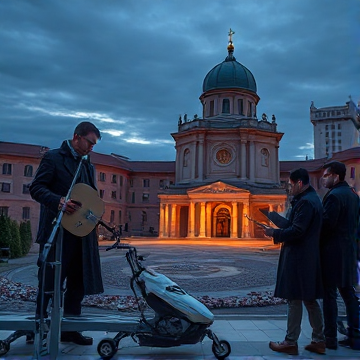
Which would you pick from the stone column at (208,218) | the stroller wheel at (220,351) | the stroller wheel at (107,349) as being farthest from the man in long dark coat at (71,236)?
the stone column at (208,218)

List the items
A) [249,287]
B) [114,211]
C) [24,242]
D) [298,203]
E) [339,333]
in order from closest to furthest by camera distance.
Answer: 1. [298,203]
2. [339,333]
3. [249,287]
4. [24,242]
5. [114,211]

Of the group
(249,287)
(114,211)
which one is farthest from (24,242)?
(114,211)

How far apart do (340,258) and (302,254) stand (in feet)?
1.98

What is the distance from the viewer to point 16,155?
5553 centimetres

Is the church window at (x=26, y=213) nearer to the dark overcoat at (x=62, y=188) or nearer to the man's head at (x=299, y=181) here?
the dark overcoat at (x=62, y=188)

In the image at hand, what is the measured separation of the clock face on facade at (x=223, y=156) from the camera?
175ft

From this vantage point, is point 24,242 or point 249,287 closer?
point 249,287

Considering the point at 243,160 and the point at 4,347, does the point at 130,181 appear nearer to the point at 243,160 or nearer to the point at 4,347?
the point at 243,160

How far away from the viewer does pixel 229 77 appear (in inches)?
2235

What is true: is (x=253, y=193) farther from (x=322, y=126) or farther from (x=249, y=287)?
(x=322, y=126)

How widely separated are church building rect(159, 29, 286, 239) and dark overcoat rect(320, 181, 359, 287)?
41633mm

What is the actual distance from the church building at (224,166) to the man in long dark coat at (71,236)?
42450 mm

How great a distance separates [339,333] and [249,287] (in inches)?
216

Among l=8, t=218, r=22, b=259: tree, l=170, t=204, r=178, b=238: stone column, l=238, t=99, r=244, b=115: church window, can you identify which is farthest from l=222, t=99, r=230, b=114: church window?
l=8, t=218, r=22, b=259: tree
